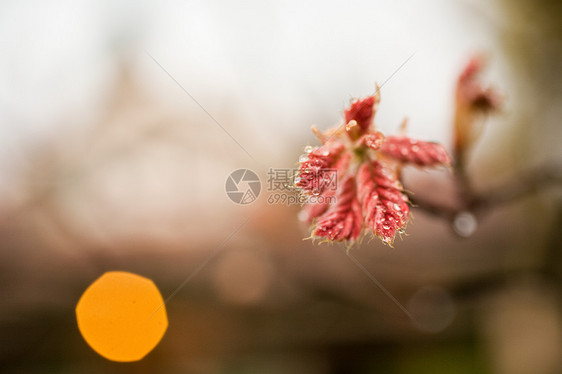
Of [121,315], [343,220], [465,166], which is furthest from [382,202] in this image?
[121,315]

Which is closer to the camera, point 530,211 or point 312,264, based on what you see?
point 530,211

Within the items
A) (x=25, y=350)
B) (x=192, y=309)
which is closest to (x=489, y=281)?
(x=192, y=309)

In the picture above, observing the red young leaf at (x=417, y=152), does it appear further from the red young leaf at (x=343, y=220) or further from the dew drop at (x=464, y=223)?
the dew drop at (x=464, y=223)

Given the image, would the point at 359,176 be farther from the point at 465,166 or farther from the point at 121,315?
the point at 121,315

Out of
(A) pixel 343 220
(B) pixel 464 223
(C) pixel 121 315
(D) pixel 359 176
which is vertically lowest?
(C) pixel 121 315

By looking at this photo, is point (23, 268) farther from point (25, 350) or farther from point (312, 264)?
point (312, 264)

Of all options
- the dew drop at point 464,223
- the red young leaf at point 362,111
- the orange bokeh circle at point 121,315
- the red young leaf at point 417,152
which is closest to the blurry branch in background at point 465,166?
the dew drop at point 464,223
